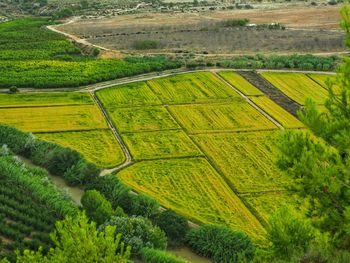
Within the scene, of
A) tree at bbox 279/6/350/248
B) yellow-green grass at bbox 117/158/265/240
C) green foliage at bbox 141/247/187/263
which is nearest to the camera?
tree at bbox 279/6/350/248

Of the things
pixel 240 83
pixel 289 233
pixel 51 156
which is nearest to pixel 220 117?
pixel 240 83

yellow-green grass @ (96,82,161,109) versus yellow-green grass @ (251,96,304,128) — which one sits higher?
yellow-green grass @ (96,82,161,109)

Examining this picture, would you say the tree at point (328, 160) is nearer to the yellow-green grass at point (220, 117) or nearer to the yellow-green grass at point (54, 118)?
the yellow-green grass at point (220, 117)

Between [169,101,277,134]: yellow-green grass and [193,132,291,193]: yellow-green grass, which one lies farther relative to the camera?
[169,101,277,134]: yellow-green grass

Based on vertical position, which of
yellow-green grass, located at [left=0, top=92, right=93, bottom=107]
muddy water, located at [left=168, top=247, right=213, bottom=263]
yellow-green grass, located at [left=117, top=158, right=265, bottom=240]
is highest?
yellow-green grass, located at [left=0, top=92, right=93, bottom=107]

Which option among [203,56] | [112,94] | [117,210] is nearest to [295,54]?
[203,56]

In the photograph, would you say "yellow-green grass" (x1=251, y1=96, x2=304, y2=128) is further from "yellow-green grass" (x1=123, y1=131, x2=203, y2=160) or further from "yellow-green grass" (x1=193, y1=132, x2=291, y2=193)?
"yellow-green grass" (x1=123, y1=131, x2=203, y2=160)

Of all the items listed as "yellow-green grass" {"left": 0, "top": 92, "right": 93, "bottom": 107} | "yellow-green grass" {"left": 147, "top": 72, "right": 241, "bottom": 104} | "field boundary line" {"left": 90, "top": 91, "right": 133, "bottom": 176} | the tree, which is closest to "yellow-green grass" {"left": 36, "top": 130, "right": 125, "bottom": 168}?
"field boundary line" {"left": 90, "top": 91, "right": 133, "bottom": 176}
